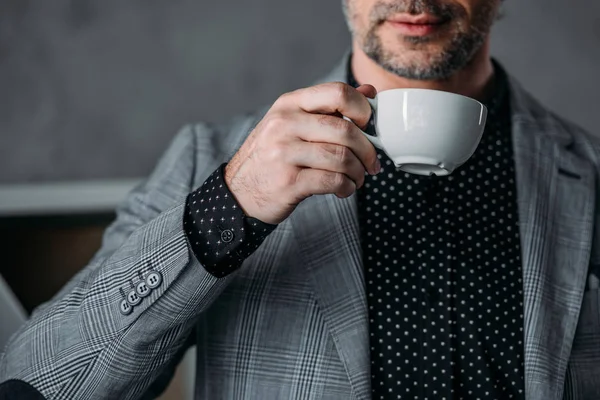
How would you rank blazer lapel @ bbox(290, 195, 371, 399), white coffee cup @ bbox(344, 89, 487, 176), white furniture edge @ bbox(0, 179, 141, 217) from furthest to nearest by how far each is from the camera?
white furniture edge @ bbox(0, 179, 141, 217) → blazer lapel @ bbox(290, 195, 371, 399) → white coffee cup @ bbox(344, 89, 487, 176)

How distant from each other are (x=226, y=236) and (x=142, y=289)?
0.14 m

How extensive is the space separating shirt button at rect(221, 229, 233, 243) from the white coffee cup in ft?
0.66

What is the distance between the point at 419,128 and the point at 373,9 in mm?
436

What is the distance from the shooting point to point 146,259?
3.41ft

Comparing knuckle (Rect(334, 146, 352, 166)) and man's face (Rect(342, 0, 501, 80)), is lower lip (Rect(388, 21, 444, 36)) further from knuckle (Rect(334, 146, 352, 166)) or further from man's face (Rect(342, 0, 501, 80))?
knuckle (Rect(334, 146, 352, 166))

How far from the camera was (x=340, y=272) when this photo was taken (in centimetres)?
116

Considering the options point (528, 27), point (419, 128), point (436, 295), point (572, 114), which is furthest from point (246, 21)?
point (419, 128)

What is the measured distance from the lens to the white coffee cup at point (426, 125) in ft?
2.78

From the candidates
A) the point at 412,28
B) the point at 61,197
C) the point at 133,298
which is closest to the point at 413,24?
the point at 412,28

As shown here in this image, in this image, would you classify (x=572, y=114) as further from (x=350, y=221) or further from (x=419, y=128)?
(x=419, y=128)

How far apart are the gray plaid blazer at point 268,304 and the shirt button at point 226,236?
0.06 m

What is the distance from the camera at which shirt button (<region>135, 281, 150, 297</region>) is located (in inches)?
40.4

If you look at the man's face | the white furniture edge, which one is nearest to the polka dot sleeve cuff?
the man's face

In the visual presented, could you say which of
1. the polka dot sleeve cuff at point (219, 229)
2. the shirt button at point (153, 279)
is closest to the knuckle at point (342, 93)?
the polka dot sleeve cuff at point (219, 229)
